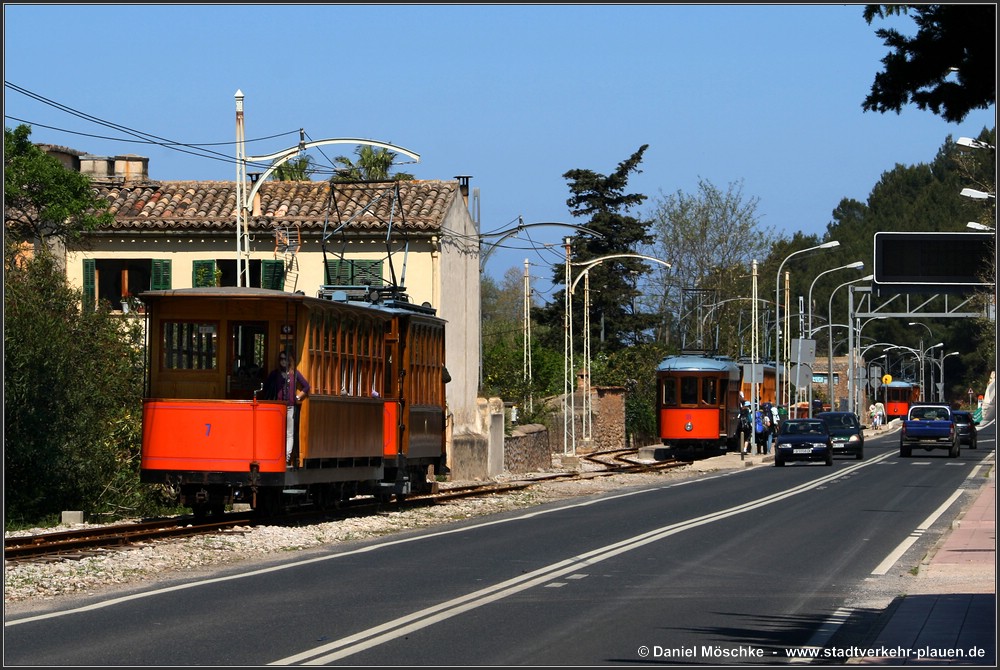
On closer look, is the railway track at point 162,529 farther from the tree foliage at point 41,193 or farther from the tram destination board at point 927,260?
the tree foliage at point 41,193

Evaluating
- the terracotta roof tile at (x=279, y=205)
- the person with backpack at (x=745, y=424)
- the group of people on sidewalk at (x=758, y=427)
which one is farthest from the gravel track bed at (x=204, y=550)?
the group of people on sidewalk at (x=758, y=427)

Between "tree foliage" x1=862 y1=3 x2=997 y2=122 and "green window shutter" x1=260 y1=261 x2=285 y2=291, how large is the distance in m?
35.0

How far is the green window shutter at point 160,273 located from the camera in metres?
44.0

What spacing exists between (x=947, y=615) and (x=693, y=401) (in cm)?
3971

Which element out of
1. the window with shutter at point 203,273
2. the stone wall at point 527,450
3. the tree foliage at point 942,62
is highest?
the window with shutter at point 203,273

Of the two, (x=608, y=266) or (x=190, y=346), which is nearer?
(x=190, y=346)

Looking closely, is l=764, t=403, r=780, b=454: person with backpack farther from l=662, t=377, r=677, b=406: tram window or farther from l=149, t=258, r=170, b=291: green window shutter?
l=149, t=258, r=170, b=291: green window shutter

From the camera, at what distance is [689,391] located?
52.8 m

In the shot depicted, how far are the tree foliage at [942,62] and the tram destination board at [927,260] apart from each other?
14.5 feet

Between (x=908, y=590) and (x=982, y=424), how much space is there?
11126 cm

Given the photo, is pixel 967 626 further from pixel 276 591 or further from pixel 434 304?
pixel 434 304

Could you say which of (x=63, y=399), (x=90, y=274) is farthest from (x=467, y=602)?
(x=90, y=274)

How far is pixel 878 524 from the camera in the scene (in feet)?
79.9

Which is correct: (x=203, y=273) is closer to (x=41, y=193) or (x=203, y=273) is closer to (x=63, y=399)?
(x=41, y=193)
